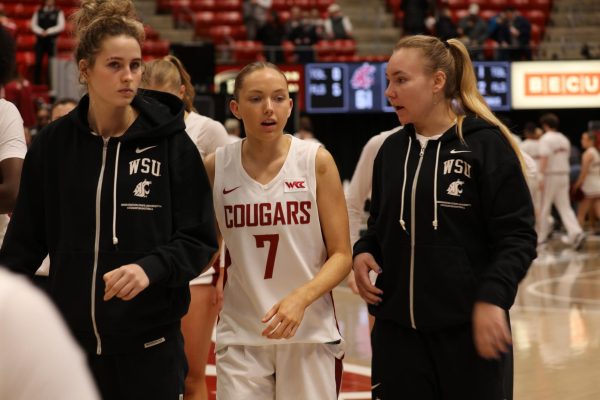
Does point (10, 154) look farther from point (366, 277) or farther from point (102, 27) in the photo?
point (366, 277)

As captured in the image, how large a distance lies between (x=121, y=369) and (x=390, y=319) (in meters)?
0.90

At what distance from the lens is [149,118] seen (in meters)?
3.30

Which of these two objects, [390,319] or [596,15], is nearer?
[390,319]

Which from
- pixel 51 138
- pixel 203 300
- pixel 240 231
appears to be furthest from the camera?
pixel 203 300

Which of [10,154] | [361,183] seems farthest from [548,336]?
[10,154]

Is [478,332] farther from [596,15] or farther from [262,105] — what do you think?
[596,15]

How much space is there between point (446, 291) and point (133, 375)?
1.04 metres

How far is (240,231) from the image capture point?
11.6 feet

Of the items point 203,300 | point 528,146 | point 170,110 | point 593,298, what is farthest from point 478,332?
point 528,146

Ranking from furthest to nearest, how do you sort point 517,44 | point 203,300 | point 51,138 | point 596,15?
point 596,15 < point 517,44 < point 203,300 < point 51,138

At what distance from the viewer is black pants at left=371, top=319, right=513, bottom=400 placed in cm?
328

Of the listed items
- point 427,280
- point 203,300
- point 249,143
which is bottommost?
point 203,300

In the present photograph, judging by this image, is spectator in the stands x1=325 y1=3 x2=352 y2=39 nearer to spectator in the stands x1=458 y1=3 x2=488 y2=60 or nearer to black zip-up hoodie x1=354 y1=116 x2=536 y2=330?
spectator in the stands x1=458 y1=3 x2=488 y2=60

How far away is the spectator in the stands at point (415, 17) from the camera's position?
20.7 m
